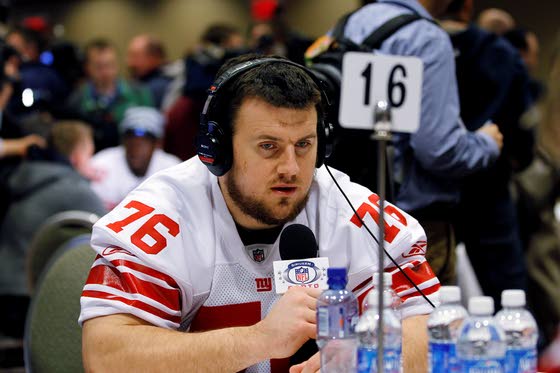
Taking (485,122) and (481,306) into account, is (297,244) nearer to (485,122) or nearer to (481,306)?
(481,306)

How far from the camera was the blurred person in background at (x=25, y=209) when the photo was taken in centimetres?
535

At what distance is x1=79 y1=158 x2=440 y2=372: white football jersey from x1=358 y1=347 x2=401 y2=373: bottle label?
517 millimetres

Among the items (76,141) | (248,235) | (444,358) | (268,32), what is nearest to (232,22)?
(268,32)

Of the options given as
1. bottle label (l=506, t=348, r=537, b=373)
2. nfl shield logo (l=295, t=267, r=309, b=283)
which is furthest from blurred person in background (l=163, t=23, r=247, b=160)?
bottle label (l=506, t=348, r=537, b=373)

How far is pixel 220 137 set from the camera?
2.64 meters

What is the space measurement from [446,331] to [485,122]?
1927 millimetres

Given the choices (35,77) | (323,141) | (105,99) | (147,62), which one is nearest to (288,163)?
(323,141)

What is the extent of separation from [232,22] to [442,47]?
881 cm

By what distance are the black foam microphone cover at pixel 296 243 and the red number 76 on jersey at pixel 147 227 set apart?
12.4 inches

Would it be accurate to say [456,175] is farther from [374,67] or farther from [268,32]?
[268,32]

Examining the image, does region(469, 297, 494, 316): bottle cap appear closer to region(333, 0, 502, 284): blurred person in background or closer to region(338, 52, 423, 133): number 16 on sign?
region(338, 52, 423, 133): number 16 on sign

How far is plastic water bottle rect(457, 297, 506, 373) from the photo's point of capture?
195 centimetres

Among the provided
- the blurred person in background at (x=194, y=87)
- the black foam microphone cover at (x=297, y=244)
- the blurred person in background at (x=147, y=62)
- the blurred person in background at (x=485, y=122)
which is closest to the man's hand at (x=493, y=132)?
the blurred person in background at (x=485, y=122)

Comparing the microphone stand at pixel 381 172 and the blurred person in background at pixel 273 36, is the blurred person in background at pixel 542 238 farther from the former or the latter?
the microphone stand at pixel 381 172
